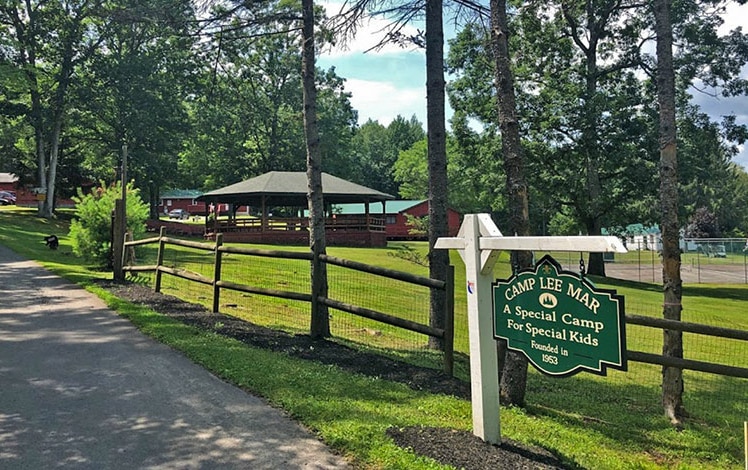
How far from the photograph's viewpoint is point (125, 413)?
4.36 meters

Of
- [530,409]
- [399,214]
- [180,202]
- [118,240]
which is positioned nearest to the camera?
[530,409]

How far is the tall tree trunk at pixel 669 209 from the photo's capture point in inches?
245

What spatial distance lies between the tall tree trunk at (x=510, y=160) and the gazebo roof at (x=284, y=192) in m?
24.4

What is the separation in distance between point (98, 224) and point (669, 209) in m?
13.4

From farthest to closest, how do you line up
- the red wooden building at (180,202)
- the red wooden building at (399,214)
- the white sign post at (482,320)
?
the red wooden building at (180,202), the red wooden building at (399,214), the white sign post at (482,320)

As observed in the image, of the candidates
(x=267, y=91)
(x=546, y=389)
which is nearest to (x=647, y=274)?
(x=546, y=389)

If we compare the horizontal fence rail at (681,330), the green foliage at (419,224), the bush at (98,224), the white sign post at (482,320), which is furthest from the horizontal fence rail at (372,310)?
the green foliage at (419,224)

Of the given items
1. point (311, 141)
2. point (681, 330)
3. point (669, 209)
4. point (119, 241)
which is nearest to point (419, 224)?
point (119, 241)

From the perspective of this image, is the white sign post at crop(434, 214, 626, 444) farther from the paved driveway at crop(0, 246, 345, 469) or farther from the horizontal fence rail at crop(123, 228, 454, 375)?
the horizontal fence rail at crop(123, 228, 454, 375)

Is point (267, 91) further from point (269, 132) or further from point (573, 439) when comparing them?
point (573, 439)

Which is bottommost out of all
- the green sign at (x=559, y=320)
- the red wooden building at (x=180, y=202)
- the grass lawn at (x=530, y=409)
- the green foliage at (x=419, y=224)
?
the grass lawn at (x=530, y=409)

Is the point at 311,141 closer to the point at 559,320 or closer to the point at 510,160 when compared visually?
the point at 510,160

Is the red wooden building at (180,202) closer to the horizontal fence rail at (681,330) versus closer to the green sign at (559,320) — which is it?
the horizontal fence rail at (681,330)

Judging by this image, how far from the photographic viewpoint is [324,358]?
6.40 metres
